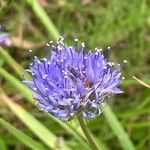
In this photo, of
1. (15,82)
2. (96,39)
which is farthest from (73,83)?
(96,39)

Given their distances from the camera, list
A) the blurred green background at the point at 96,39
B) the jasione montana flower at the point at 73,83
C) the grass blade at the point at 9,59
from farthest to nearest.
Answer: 1. the blurred green background at the point at 96,39
2. the grass blade at the point at 9,59
3. the jasione montana flower at the point at 73,83

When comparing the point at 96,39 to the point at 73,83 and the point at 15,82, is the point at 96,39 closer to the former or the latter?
the point at 15,82

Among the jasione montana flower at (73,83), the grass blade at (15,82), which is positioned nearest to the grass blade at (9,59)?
the grass blade at (15,82)

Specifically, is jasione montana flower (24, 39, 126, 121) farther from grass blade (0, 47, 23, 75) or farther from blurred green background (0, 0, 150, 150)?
blurred green background (0, 0, 150, 150)

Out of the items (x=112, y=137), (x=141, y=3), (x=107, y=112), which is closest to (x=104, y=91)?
(x=107, y=112)

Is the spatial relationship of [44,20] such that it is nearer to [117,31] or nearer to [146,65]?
[117,31]

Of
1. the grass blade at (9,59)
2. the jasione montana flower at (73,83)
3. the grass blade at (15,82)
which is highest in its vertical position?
the grass blade at (9,59)

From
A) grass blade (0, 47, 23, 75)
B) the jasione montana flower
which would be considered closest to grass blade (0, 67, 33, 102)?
grass blade (0, 47, 23, 75)

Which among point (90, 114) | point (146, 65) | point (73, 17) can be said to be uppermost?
point (73, 17)

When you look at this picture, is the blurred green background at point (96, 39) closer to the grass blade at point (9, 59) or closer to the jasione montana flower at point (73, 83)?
the grass blade at point (9, 59)
